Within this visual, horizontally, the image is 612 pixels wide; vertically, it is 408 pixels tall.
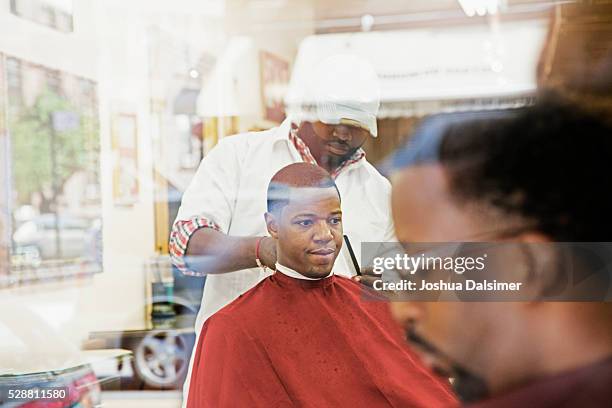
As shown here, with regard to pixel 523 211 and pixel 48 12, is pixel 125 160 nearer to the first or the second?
pixel 48 12

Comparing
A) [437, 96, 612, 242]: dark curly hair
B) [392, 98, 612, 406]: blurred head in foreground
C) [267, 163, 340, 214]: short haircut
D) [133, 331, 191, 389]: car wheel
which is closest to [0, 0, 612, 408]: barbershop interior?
[133, 331, 191, 389]: car wheel

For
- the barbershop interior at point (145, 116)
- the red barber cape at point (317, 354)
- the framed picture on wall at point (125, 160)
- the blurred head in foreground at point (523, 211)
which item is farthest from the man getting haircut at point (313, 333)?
the framed picture on wall at point (125, 160)

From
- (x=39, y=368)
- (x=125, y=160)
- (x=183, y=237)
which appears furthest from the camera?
(x=39, y=368)

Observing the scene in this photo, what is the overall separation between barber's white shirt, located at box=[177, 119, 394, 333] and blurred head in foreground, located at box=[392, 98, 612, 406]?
0.29 m

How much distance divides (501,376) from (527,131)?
0.47m

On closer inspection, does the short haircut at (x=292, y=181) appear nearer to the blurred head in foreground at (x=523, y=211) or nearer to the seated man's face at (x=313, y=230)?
the seated man's face at (x=313, y=230)

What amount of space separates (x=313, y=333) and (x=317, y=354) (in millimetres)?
55

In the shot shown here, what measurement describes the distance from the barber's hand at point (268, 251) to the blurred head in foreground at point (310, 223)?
0.7 inches

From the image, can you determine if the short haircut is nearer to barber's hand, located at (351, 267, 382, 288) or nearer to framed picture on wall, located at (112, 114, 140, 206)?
barber's hand, located at (351, 267, 382, 288)

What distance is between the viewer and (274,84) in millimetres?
2273

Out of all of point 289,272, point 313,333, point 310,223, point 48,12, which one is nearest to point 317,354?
point 313,333

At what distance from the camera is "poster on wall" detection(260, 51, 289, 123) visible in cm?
227

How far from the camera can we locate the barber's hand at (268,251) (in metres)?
2.29

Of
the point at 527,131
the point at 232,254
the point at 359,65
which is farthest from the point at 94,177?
the point at 527,131
